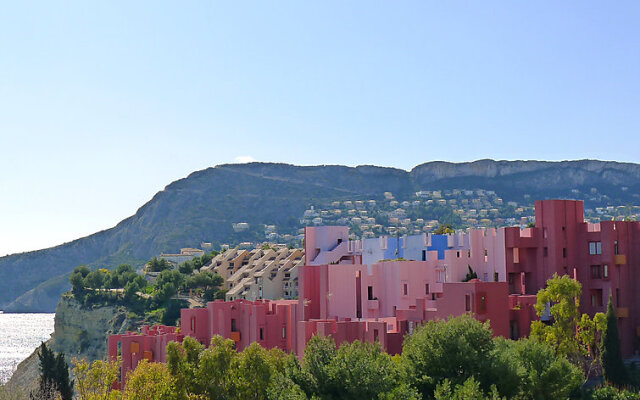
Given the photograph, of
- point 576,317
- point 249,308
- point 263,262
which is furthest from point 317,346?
point 263,262

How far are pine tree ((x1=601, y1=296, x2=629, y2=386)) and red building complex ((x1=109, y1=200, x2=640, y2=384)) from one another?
3.73 metres

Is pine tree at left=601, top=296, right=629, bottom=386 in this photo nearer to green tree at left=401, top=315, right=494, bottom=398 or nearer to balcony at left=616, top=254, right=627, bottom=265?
balcony at left=616, top=254, right=627, bottom=265

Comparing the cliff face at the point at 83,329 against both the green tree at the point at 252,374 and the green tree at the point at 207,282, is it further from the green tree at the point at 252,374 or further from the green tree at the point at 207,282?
the green tree at the point at 252,374

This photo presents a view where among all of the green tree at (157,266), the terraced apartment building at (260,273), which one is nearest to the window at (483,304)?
the terraced apartment building at (260,273)

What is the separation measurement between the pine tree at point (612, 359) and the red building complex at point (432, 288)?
373cm

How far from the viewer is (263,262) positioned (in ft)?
358

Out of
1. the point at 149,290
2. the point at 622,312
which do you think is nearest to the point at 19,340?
the point at 149,290

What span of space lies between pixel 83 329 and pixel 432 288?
67.6 m

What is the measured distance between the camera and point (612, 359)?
137 ft

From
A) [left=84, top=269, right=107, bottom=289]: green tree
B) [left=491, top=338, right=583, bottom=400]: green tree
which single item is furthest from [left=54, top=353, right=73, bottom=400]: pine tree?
[left=84, top=269, right=107, bottom=289]: green tree

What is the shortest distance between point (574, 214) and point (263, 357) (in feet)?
74.3

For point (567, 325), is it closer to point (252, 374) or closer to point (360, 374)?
point (252, 374)

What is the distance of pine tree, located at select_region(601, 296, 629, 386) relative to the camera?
4184cm

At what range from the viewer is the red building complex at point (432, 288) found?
45.1 metres
